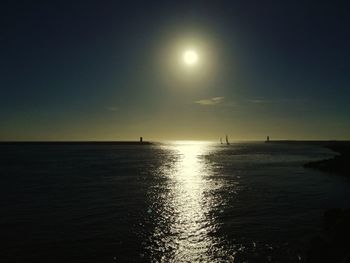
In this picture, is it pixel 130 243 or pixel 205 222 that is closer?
pixel 130 243

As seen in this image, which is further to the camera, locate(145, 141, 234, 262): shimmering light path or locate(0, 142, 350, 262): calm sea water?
locate(0, 142, 350, 262): calm sea water

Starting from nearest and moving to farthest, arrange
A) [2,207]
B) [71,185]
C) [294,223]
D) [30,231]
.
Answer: [30,231]
[294,223]
[2,207]
[71,185]

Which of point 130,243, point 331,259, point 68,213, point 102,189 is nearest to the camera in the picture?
point 331,259

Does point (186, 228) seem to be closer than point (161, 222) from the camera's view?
Yes

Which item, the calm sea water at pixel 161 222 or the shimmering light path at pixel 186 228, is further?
the calm sea water at pixel 161 222

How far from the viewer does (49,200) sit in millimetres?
32125

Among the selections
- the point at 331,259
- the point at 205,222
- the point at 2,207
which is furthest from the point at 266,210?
the point at 2,207

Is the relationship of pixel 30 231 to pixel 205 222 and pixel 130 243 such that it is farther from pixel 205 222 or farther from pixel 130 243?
pixel 205 222

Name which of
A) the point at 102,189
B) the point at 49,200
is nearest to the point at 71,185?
the point at 102,189

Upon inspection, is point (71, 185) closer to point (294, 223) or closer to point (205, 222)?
point (205, 222)

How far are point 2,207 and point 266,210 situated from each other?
23.1 meters

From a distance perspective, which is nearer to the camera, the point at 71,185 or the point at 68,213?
the point at 68,213

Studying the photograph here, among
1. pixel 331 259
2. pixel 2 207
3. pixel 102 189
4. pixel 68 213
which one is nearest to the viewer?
pixel 331 259

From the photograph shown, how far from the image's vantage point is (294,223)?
23141 millimetres
